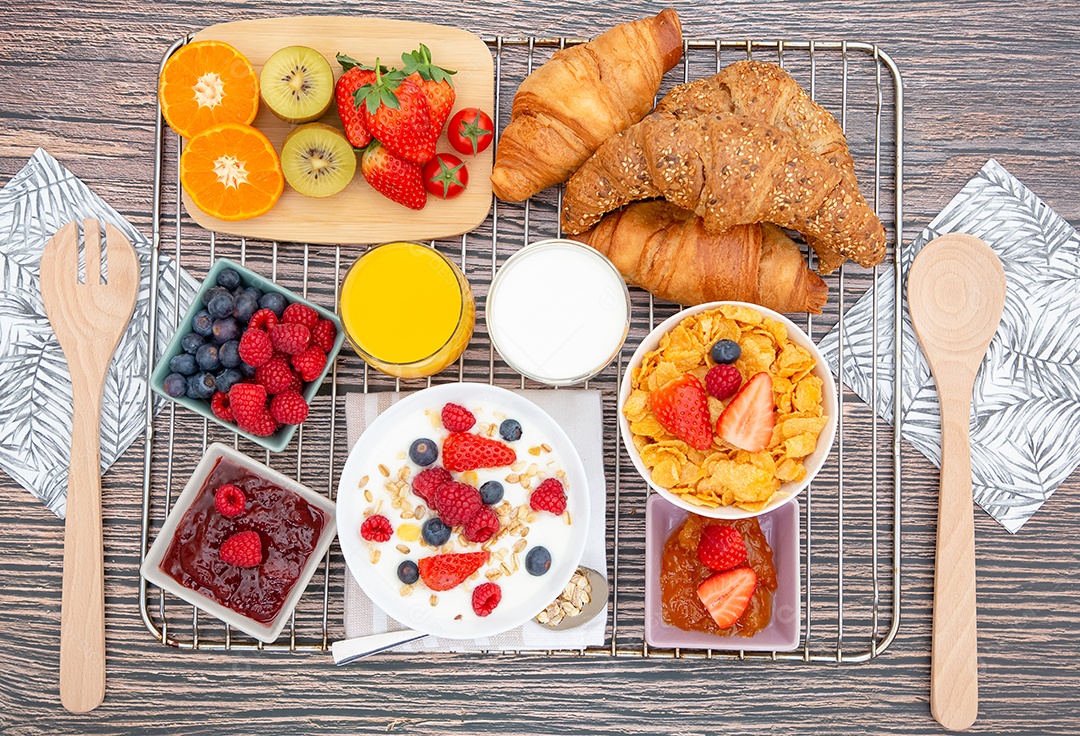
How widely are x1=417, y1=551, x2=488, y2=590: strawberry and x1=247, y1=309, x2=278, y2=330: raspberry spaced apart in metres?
0.47

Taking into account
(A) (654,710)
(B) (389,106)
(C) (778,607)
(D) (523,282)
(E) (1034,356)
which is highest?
(B) (389,106)

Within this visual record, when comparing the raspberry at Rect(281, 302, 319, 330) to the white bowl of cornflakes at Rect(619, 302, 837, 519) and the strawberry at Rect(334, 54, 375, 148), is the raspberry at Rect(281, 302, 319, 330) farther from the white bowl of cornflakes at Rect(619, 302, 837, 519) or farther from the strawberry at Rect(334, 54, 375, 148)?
the white bowl of cornflakes at Rect(619, 302, 837, 519)

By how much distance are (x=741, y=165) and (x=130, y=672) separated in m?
1.44

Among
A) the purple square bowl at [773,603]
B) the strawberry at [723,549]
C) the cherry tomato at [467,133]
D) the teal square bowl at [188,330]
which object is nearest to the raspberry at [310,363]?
the teal square bowl at [188,330]

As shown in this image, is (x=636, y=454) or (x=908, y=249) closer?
(x=636, y=454)

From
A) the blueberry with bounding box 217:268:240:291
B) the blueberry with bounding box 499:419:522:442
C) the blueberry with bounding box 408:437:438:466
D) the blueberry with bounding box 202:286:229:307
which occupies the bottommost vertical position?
the blueberry with bounding box 408:437:438:466

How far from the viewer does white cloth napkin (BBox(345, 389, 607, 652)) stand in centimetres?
144

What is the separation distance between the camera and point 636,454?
132 cm

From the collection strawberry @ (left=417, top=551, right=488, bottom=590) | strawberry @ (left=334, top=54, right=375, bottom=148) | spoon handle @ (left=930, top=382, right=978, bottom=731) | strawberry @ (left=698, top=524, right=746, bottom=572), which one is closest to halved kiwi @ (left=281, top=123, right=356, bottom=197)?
strawberry @ (left=334, top=54, right=375, bottom=148)

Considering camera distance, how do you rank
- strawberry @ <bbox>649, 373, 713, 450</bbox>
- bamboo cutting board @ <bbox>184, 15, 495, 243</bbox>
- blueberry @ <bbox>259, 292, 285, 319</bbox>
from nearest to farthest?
strawberry @ <bbox>649, 373, 713, 450</bbox> → blueberry @ <bbox>259, 292, 285, 319</bbox> → bamboo cutting board @ <bbox>184, 15, 495, 243</bbox>

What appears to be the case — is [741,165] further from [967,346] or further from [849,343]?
[967,346]

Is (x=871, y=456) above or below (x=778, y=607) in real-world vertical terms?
above

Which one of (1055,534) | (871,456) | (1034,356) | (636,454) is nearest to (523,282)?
(636,454)

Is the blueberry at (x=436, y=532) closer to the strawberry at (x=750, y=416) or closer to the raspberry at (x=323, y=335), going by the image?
the raspberry at (x=323, y=335)
